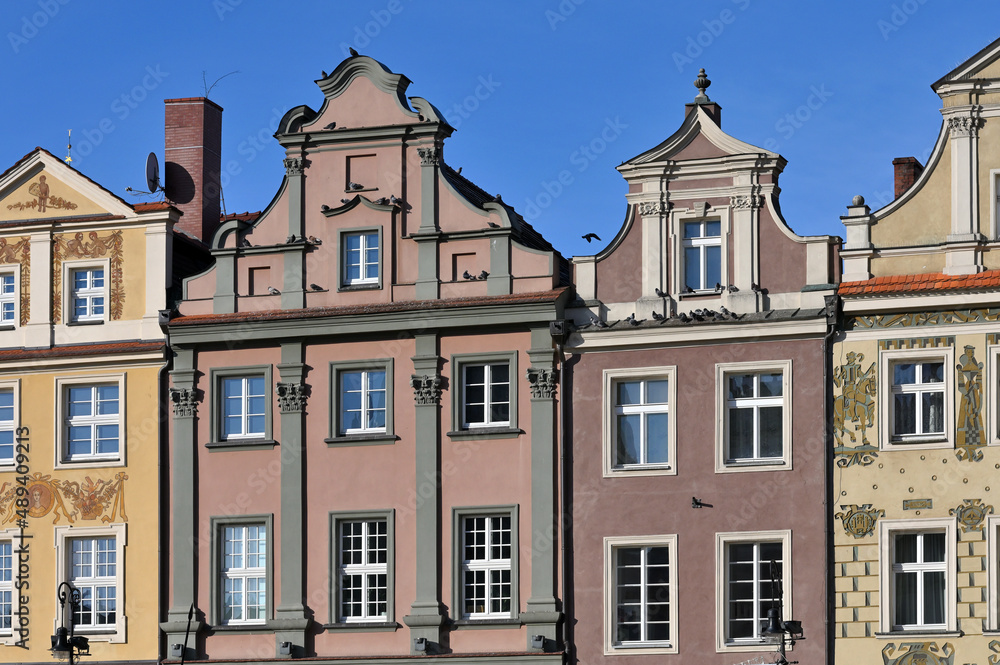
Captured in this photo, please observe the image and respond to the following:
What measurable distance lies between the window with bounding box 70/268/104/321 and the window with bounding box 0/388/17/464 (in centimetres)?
207

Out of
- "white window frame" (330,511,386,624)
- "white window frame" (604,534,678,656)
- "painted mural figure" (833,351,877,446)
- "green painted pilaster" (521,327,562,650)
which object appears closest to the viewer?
"painted mural figure" (833,351,877,446)

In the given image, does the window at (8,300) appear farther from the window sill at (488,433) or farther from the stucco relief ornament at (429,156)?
the window sill at (488,433)

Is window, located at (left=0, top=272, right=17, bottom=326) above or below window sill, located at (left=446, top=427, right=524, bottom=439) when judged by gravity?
above

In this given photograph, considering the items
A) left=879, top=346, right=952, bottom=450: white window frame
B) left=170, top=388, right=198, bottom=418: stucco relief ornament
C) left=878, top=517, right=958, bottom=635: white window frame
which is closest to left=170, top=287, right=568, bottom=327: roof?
left=170, top=388, right=198, bottom=418: stucco relief ornament

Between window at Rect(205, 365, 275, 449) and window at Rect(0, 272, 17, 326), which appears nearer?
window at Rect(205, 365, 275, 449)

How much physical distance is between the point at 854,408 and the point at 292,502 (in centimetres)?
1080

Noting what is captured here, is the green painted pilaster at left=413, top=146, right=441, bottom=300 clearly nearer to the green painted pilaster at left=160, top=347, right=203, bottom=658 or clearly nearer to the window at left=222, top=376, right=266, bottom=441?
the window at left=222, top=376, right=266, bottom=441

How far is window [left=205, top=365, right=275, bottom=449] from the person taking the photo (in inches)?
1601

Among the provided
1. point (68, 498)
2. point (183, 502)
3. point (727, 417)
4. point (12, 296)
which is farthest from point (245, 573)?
point (727, 417)

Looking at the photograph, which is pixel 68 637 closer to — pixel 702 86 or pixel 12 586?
pixel 12 586

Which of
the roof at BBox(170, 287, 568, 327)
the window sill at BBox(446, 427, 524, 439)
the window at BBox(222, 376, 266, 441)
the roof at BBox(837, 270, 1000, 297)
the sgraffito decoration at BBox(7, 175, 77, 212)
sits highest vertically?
the sgraffito decoration at BBox(7, 175, 77, 212)

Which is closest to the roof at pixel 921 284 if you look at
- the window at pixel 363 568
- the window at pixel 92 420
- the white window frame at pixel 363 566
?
the white window frame at pixel 363 566

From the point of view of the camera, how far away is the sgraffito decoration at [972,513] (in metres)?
36.2

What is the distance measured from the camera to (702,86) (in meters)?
40.1
